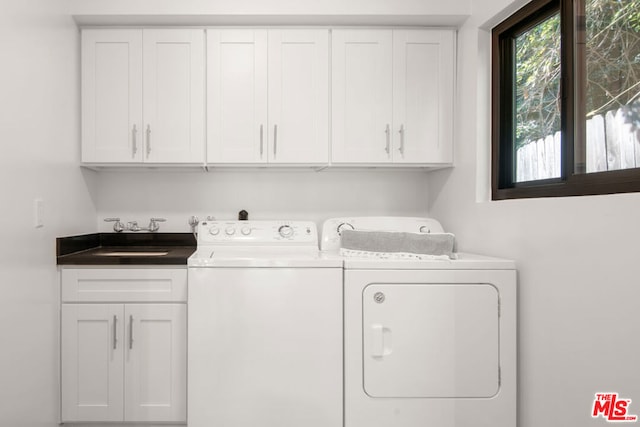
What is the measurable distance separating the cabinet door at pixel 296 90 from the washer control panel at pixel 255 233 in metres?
0.39

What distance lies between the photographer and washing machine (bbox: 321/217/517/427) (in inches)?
64.8

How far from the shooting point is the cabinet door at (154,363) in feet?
6.16

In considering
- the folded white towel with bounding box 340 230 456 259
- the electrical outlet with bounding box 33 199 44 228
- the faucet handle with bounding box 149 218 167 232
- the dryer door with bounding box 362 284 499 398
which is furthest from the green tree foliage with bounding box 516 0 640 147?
the electrical outlet with bounding box 33 199 44 228

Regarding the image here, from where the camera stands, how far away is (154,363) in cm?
188

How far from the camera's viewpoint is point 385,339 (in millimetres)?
1651

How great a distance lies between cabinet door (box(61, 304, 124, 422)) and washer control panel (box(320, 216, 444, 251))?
118cm

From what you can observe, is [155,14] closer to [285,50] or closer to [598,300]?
[285,50]

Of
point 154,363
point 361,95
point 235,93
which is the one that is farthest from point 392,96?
point 154,363

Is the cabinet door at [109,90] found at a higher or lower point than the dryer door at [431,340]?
higher

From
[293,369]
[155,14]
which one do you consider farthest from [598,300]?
[155,14]

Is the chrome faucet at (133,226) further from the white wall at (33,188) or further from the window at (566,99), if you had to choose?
the window at (566,99)

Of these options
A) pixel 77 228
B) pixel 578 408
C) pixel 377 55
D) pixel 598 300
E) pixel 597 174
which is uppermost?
pixel 377 55

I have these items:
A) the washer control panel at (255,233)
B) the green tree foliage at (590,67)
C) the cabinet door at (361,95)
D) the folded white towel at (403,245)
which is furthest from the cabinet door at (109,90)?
the green tree foliage at (590,67)

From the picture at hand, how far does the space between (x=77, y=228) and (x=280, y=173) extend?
4.04 feet
